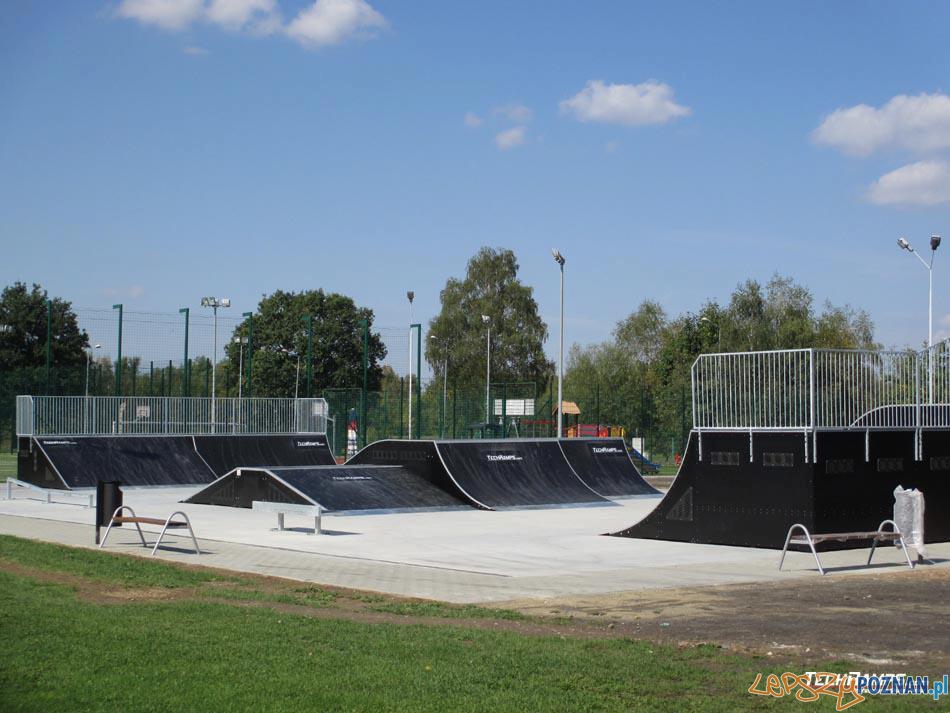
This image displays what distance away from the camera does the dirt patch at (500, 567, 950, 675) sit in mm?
8297

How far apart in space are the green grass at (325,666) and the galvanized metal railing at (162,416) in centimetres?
2009

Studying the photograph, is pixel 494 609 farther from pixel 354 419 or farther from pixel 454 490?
pixel 354 419

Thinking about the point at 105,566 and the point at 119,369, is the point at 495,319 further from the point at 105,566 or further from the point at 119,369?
the point at 105,566

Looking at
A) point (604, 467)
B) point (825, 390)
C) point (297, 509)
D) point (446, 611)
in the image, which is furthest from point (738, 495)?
point (604, 467)

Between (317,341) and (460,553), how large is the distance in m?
57.7

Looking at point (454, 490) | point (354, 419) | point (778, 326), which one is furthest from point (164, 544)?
point (778, 326)

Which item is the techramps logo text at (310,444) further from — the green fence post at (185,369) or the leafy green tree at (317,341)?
the leafy green tree at (317,341)

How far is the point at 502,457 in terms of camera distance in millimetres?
25875

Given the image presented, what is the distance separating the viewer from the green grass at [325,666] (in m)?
6.41

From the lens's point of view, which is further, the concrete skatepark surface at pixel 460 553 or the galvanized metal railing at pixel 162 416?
the galvanized metal railing at pixel 162 416

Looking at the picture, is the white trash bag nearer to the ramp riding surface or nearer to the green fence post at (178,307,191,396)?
the ramp riding surface

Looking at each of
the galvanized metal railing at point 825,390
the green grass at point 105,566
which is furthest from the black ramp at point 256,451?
the galvanized metal railing at point 825,390

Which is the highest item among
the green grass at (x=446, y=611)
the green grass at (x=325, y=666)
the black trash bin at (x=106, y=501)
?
the black trash bin at (x=106, y=501)

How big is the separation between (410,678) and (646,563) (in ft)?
25.9
